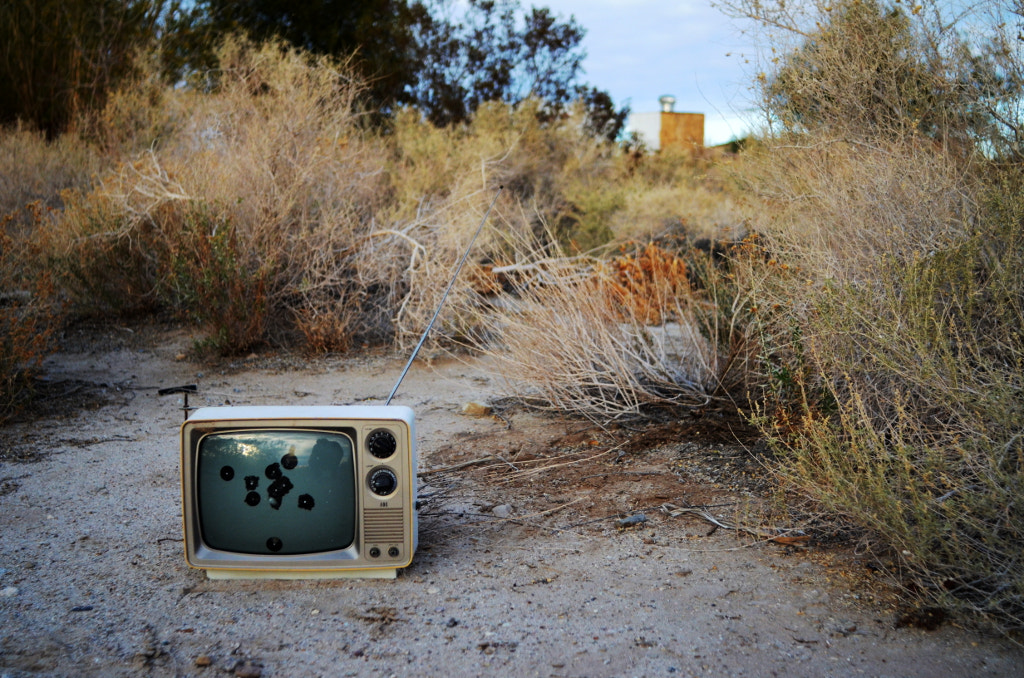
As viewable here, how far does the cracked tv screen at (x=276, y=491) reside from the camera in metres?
2.76

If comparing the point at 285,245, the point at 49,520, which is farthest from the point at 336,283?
the point at 49,520

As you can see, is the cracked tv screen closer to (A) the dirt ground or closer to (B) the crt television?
(B) the crt television

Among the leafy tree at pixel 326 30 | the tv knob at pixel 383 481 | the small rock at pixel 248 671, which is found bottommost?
the small rock at pixel 248 671

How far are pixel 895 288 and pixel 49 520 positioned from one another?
12.9ft

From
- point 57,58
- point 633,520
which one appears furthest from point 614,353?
point 57,58

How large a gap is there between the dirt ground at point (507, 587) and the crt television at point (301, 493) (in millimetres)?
131

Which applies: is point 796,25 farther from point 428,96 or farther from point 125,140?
point 428,96

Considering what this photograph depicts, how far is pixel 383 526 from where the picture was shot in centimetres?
278

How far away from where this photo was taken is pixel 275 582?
9.50 ft

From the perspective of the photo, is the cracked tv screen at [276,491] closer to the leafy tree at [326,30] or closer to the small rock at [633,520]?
the small rock at [633,520]

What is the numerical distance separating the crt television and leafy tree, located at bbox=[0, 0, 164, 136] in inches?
503

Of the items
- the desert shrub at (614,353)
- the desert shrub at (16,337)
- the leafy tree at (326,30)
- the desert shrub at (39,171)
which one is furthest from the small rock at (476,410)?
the leafy tree at (326,30)

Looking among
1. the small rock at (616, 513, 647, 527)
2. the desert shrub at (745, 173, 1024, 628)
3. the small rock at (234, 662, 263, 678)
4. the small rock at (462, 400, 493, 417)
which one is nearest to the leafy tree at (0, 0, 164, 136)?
the small rock at (462, 400, 493, 417)

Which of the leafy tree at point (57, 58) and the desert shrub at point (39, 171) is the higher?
the leafy tree at point (57, 58)
